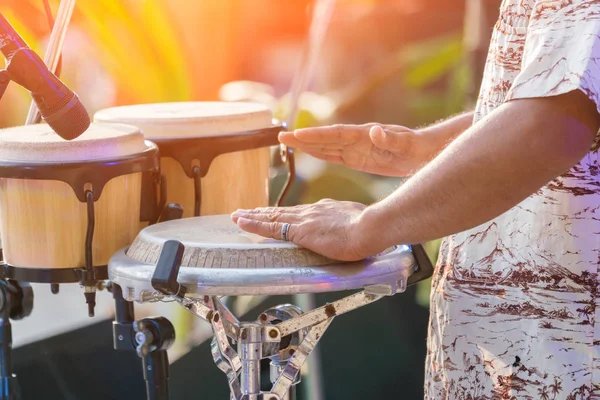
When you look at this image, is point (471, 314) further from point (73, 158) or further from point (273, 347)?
point (73, 158)

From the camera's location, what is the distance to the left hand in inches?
40.2

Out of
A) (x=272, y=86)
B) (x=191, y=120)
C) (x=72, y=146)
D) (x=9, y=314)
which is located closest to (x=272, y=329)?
(x=72, y=146)

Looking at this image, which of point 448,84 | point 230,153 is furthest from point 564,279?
point 448,84

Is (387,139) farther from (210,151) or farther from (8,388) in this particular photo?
(8,388)

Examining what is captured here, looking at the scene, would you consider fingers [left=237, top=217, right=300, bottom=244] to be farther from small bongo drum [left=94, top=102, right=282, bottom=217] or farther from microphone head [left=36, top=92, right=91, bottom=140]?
small bongo drum [left=94, top=102, right=282, bottom=217]

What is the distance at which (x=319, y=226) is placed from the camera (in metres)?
1.06

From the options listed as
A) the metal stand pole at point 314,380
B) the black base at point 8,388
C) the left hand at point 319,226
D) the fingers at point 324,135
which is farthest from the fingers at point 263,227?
the metal stand pole at point 314,380

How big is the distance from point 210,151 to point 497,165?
78 centimetres

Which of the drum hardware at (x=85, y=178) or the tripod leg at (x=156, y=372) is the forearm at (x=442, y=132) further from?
the tripod leg at (x=156, y=372)

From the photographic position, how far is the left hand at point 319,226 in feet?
3.35

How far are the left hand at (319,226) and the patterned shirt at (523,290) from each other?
207 millimetres

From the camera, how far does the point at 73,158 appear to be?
4.22 feet

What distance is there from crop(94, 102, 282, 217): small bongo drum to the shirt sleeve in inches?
30.6

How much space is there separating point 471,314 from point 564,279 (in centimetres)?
15
